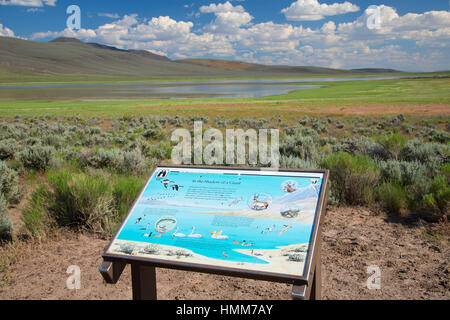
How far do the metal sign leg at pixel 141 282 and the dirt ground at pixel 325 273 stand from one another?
28.9 inches

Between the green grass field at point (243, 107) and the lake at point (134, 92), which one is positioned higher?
the lake at point (134, 92)

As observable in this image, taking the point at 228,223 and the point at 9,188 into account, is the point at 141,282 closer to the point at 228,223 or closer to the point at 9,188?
the point at 228,223

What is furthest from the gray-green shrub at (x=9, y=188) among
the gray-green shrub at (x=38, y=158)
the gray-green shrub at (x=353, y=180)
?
the gray-green shrub at (x=353, y=180)

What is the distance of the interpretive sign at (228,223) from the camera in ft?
8.84

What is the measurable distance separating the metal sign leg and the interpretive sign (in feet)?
0.90

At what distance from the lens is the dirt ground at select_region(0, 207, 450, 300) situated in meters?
4.02

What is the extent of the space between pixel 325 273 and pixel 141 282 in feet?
7.56

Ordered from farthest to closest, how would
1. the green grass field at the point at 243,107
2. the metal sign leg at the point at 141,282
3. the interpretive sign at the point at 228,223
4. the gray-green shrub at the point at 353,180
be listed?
1. the green grass field at the point at 243,107
2. the gray-green shrub at the point at 353,180
3. the metal sign leg at the point at 141,282
4. the interpretive sign at the point at 228,223

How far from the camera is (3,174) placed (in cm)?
715

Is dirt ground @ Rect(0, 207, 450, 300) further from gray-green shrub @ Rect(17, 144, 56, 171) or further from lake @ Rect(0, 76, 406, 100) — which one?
lake @ Rect(0, 76, 406, 100)

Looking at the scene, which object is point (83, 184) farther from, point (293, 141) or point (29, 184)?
point (293, 141)

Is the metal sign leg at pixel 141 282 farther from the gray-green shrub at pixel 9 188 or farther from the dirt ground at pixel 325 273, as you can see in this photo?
the gray-green shrub at pixel 9 188
